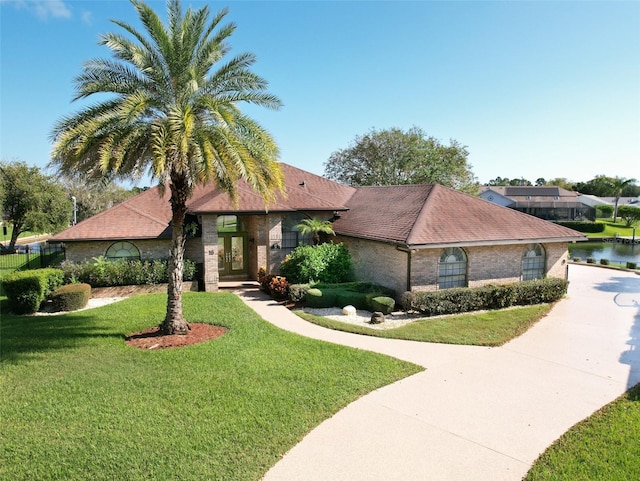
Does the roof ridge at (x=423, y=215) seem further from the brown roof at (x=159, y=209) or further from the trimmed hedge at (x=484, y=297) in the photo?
the brown roof at (x=159, y=209)

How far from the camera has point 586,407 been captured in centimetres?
809

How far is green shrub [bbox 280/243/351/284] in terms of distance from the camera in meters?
18.2

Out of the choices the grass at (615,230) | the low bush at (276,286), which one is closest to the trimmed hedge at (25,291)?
the low bush at (276,286)

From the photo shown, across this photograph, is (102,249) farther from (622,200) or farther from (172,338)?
(622,200)

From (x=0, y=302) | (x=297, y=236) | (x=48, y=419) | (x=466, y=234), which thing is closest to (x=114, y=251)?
(x=0, y=302)

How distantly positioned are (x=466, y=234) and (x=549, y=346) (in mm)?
5874

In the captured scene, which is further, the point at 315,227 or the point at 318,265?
the point at 315,227

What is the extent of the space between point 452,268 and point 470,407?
947 cm

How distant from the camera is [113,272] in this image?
59.9ft

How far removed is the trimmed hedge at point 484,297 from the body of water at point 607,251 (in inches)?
1035

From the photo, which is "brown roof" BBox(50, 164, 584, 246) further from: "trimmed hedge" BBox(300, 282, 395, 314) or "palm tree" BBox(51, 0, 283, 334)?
"palm tree" BBox(51, 0, 283, 334)

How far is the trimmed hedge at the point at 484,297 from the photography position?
49.6ft

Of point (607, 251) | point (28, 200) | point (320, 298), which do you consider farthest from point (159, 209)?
point (607, 251)

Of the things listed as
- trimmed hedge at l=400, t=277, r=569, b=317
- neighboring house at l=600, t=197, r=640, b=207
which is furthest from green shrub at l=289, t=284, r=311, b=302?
neighboring house at l=600, t=197, r=640, b=207
